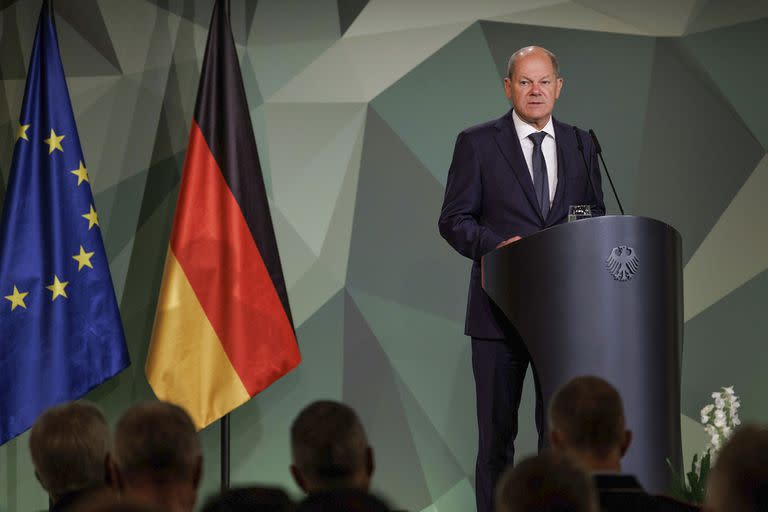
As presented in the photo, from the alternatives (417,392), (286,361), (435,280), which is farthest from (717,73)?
(286,361)

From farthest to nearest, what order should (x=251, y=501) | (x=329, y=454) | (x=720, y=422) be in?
(x=720, y=422) → (x=329, y=454) → (x=251, y=501)

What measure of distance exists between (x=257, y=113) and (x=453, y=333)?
1490 mm

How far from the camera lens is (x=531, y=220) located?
4355mm

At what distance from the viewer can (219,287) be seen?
5.40m

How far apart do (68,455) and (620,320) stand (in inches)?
71.3

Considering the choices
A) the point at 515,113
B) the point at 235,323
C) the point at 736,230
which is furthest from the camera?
the point at 736,230

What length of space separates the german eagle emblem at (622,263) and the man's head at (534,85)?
38.2 inches

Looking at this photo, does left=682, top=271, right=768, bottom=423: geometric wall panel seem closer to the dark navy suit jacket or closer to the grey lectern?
the dark navy suit jacket

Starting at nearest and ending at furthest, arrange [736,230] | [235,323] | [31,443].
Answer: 1. [31,443]
2. [235,323]
3. [736,230]

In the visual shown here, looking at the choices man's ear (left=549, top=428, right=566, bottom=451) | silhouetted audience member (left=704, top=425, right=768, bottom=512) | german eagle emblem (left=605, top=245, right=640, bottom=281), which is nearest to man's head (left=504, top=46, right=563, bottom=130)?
german eagle emblem (left=605, top=245, right=640, bottom=281)

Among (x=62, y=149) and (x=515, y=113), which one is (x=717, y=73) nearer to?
(x=515, y=113)

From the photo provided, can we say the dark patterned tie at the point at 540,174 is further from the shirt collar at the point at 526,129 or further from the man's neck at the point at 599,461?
the man's neck at the point at 599,461

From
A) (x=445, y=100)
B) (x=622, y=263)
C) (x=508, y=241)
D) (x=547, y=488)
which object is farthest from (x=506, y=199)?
(x=547, y=488)

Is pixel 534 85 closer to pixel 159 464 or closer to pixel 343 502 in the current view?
pixel 159 464
